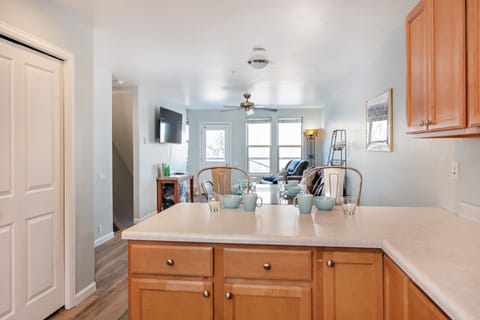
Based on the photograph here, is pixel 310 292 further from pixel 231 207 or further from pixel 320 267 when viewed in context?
pixel 231 207

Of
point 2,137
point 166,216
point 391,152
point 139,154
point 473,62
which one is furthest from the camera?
point 139,154

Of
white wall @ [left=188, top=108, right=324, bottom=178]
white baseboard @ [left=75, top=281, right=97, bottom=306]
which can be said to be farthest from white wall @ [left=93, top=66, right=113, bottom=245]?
white wall @ [left=188, top=108, right=324, bottom=178]

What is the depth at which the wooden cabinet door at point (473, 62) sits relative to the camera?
4.34ft

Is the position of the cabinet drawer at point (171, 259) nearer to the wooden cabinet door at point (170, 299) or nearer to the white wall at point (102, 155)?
the wooden cabinet door at point (170, 299)

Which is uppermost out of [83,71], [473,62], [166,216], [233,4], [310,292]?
[233,4]

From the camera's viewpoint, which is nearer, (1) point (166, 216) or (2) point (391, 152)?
(1) point (166, 216)

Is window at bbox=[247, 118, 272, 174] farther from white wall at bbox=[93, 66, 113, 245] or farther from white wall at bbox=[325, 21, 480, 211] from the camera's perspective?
white wall at bbox=[93, 66, 113, 245]

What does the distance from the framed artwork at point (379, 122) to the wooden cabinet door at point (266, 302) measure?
91.9 inches

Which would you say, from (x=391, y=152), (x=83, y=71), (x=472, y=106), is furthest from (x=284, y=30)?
(x=472, y=106)

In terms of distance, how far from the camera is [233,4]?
2.54 m

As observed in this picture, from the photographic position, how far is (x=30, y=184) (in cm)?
232

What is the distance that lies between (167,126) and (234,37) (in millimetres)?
3783

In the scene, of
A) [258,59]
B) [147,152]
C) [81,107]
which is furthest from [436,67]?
[147,152]

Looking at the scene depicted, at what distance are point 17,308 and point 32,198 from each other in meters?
0.74
